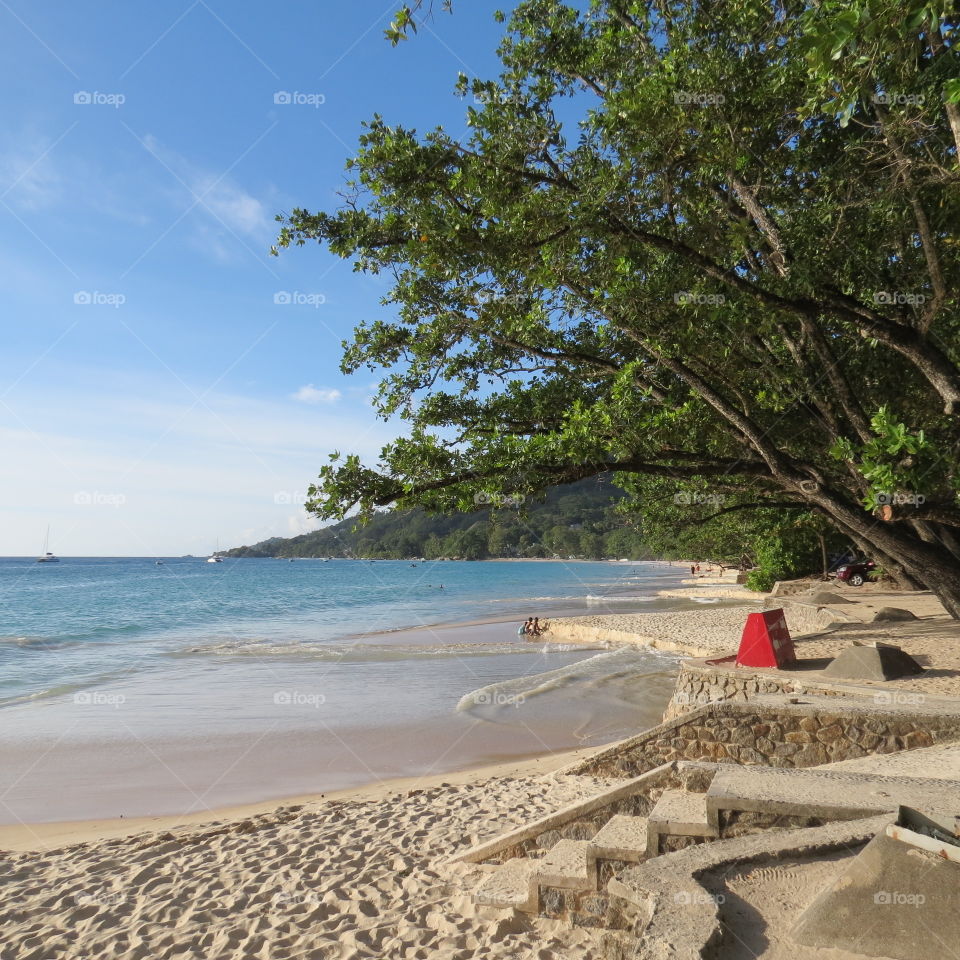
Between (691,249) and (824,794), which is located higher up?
(691,249)

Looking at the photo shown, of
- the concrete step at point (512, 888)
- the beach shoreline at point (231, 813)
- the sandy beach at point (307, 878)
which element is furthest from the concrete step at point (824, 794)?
the beach shoreline at point (231, 813)

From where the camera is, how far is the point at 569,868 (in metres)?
5.04

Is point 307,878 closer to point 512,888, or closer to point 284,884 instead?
point 284,884

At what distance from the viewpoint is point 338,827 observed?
26.8ft

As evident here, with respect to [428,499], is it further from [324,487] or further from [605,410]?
[605,410]

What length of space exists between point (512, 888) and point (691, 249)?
20.2 ft

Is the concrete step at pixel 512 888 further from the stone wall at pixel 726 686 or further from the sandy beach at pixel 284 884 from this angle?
the stone wall at pixel 726 686

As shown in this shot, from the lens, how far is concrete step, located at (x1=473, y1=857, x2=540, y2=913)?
16.7 ft

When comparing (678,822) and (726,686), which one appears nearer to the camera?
(678,822)

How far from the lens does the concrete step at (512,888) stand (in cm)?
509

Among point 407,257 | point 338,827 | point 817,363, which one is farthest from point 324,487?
point 817,363

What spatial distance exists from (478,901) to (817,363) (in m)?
8.26

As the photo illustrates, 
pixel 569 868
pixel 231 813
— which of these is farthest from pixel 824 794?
pixel 231 813

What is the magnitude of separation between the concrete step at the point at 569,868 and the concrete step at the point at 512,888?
11 cm
